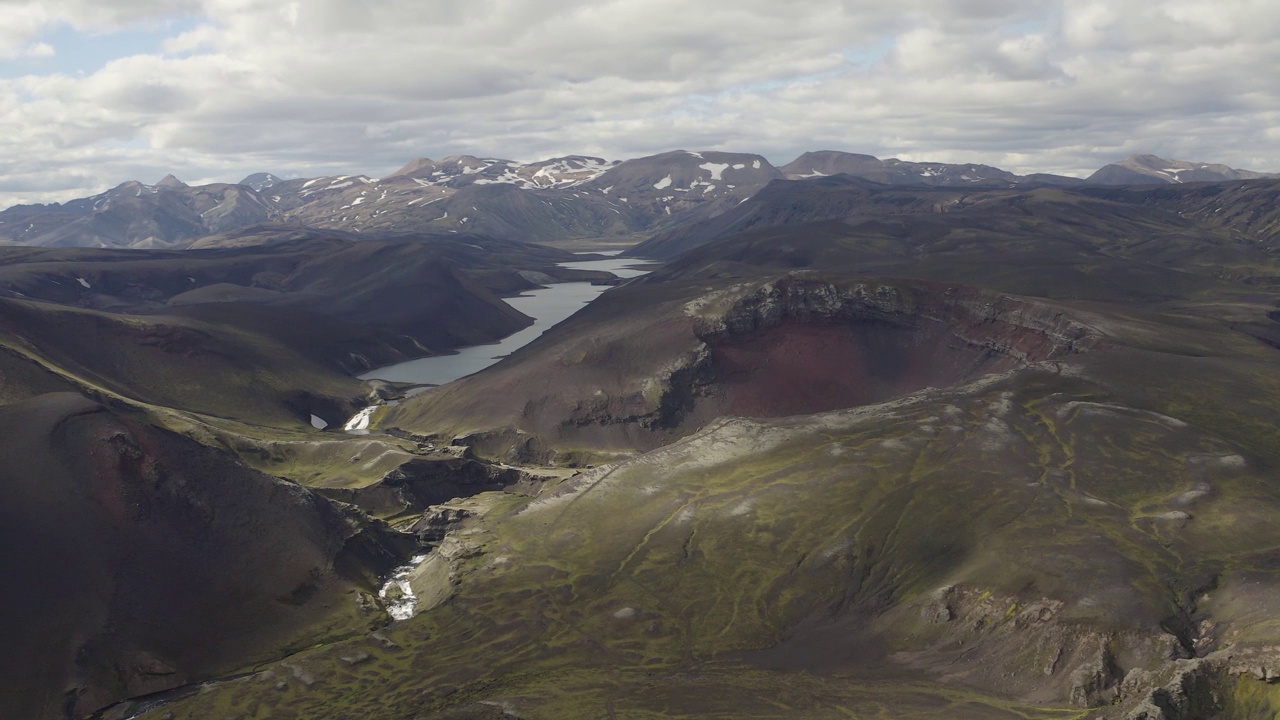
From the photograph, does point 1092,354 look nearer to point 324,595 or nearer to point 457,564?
point 457,564

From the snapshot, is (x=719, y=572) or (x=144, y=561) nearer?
(x=144, y=561)

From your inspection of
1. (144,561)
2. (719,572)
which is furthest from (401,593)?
(719,572)

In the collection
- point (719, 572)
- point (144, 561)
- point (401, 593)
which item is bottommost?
point (401, 593)

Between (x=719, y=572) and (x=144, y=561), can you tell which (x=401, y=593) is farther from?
(x=719, y=572)

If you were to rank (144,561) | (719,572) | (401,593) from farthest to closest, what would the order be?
1. (401,593)
2. (719,572)
3. (144,561)

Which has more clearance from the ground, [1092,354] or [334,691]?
[1092,354]

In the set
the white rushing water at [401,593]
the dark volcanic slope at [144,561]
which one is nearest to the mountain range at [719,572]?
the dark volcanic slope at [144,561]

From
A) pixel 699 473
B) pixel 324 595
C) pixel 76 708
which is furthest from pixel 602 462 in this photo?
pixel 76 708

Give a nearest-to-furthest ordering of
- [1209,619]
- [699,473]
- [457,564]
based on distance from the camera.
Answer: [1209,619]
[457,564]
[699,473]
